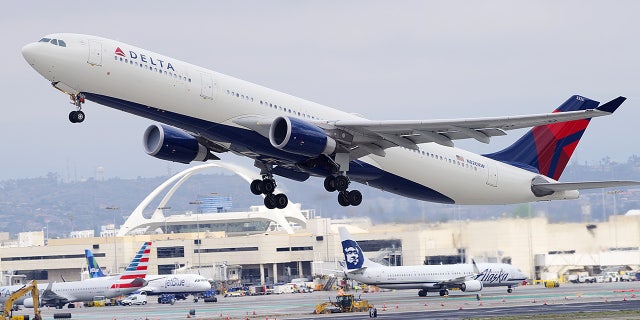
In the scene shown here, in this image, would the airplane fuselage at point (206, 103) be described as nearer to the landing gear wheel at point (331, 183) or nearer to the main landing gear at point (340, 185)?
the landing gear wheel at point (331, 183)

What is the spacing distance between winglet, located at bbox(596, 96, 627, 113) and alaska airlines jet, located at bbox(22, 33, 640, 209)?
73 mm

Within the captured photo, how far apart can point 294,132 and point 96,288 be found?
64.1m

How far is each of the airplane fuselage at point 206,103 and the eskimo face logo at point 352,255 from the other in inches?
1606

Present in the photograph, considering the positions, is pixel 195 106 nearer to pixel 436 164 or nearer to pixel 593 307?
pixel 436 164

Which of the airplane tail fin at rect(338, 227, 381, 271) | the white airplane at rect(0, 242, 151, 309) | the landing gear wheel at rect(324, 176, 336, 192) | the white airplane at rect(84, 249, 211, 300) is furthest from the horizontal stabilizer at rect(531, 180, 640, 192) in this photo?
the white airplane at rect(84, 249, 211, 300)

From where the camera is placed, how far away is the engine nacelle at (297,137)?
4531 centimetres

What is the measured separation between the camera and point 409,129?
47.4 metres

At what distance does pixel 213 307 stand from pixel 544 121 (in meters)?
55.7

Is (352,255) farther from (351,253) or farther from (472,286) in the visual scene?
(472,286)

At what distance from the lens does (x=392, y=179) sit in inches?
2056

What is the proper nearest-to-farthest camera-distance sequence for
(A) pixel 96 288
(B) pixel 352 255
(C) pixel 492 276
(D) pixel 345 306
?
(D) pixel 345 306 → (C) pixel 492 276 → (B) pixel 352 255 → (A) pixel 96 288

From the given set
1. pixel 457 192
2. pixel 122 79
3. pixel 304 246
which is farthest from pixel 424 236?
pixel 304 246

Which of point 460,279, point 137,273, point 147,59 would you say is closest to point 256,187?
point 147,59

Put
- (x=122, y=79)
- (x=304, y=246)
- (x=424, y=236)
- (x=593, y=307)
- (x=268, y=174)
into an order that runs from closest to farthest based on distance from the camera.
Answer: (x=122, y=79) → (x=268, y=174) → (x=593, y=307) → (x=424, y=236) → (x=304, y=246)
